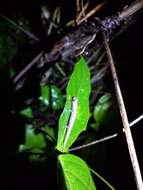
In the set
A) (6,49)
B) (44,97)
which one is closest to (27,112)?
(44,97)

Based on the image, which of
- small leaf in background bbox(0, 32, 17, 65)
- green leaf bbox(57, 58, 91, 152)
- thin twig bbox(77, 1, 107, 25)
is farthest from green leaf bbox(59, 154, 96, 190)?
small leaf in background bbox(0, 32, 17, 65)

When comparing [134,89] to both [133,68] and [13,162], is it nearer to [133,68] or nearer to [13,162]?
[133,68]

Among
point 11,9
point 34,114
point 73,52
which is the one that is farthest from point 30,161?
point 11,9

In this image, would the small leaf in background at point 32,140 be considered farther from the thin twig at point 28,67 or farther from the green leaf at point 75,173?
the green leaf at point 75,173

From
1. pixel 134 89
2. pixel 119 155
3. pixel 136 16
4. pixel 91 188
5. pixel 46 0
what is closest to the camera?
pixel 91 188

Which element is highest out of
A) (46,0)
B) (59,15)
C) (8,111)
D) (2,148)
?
(46,0)

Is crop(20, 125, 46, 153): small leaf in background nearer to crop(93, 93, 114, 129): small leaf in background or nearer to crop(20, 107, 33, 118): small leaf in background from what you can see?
crop(20, 107, 33, 118): small leaf in background
